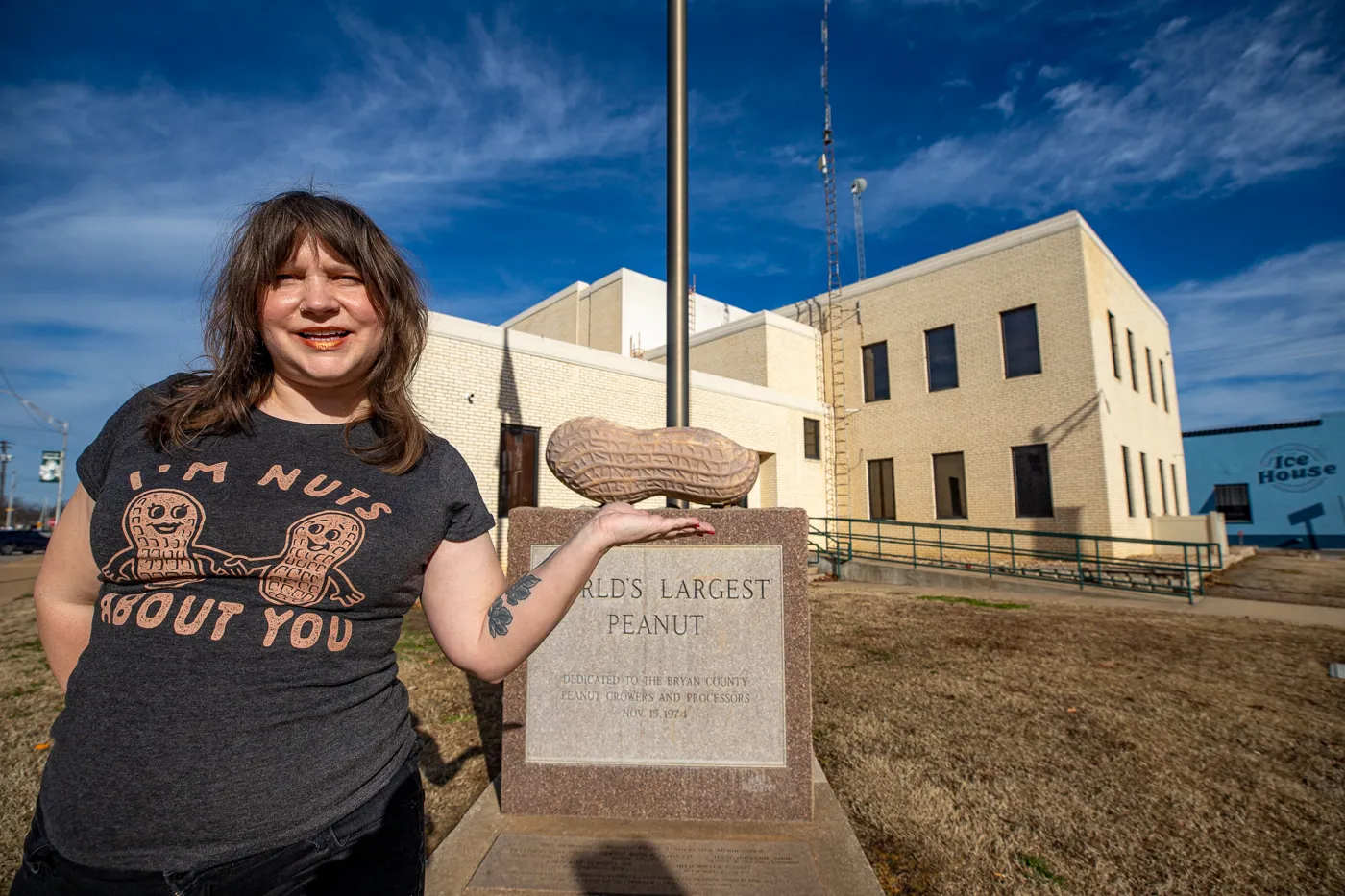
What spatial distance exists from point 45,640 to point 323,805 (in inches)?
29.4

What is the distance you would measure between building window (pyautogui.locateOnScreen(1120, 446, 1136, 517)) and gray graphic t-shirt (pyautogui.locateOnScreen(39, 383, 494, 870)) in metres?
18.1

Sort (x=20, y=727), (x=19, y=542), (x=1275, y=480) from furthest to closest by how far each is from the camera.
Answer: (x=19, y=542) → (x=1275, y=480) → (x=20, y=727)

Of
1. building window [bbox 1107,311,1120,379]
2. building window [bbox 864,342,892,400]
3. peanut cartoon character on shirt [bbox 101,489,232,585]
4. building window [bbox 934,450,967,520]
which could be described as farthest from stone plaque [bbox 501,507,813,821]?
building window [bbox 1107,311,1120,379]

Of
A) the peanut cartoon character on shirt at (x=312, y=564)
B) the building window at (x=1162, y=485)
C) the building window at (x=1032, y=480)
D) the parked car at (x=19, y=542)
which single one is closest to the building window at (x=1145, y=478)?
the building window at (x=1162, y=485)

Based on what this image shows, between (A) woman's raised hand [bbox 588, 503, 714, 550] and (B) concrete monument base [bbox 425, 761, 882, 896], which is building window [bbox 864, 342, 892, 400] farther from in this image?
(A) woman's raised hand [bbox 588, 503, 714, 550]

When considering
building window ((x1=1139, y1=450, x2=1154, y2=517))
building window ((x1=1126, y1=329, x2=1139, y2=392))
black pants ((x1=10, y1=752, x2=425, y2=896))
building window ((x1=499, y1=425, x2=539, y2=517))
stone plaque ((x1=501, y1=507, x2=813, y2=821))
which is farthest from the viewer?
building window ((x1=1126, y1=329, x2=1139, y2=392))

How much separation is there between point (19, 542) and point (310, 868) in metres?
42.2

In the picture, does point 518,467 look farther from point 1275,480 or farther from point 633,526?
point 1275,480

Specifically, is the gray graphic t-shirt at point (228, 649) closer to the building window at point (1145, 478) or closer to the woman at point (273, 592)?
the woman at point (273, 592)

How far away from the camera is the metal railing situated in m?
11.5

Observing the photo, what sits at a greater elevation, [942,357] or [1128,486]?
[942,357]

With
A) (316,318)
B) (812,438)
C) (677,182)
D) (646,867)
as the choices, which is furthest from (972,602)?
(316,318)

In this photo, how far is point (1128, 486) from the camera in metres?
15.9

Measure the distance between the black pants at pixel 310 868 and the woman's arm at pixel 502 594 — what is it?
12.0 inches
